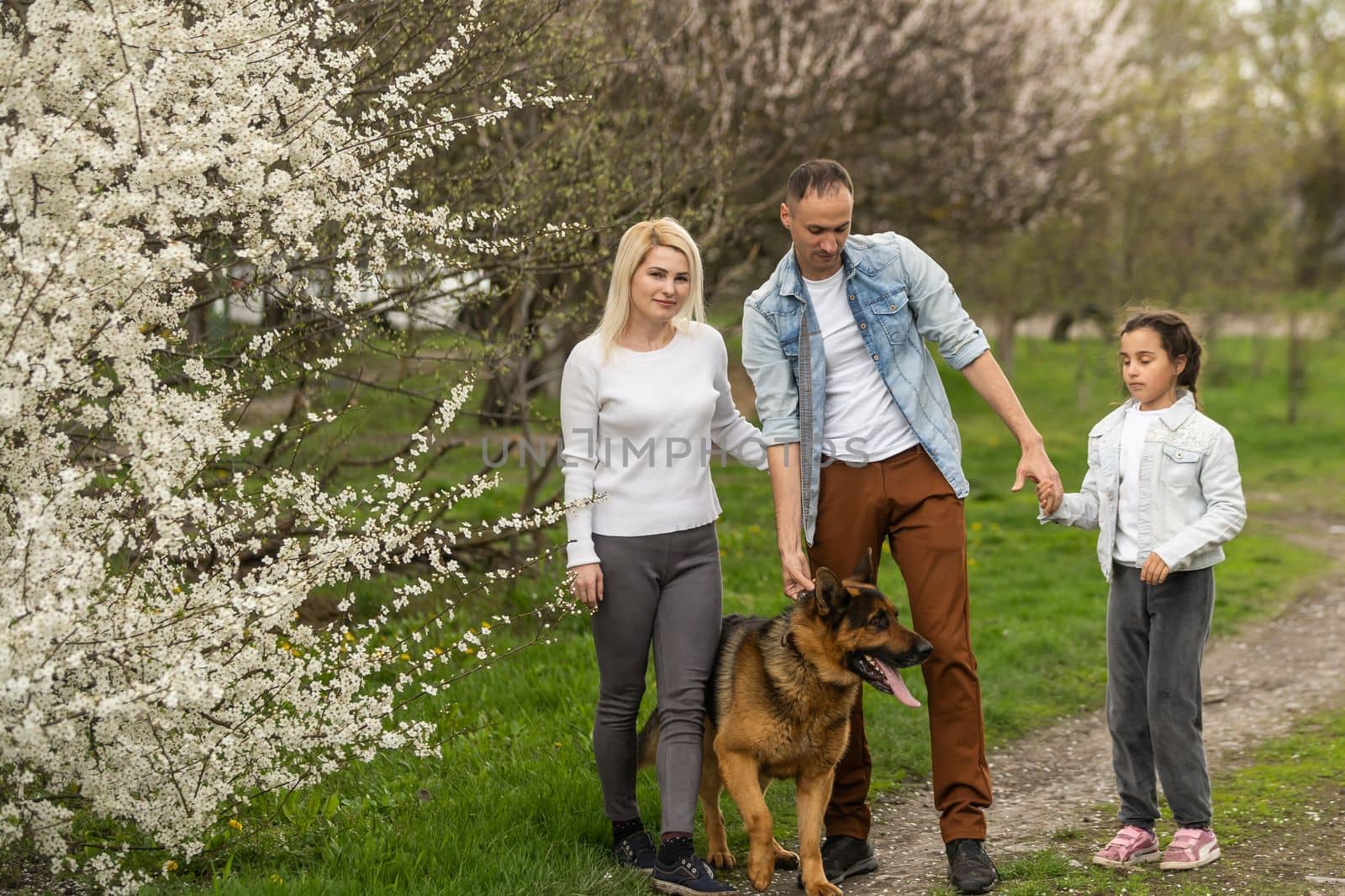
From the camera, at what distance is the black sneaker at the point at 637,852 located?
16.5 ft

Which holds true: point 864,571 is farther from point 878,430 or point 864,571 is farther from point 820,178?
point 820,178

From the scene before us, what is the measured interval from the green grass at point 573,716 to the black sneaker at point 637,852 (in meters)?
0.11

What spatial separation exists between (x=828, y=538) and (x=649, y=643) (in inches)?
32.7

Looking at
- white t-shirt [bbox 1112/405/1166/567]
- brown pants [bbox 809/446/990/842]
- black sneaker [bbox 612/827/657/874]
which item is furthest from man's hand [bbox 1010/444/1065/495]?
black sneaker [bbox 612/827/657/874]

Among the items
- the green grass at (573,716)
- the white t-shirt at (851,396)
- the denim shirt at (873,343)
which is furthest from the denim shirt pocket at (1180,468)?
the white t-shirt at (851,396)

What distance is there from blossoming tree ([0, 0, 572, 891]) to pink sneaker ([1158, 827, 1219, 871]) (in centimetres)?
281

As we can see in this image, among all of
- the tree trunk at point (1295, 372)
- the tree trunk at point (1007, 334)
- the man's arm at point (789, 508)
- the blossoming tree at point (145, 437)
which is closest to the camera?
the blossoming tree at point (145, 437)

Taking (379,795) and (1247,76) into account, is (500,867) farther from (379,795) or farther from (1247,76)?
(1247,76)

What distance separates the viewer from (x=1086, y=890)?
473cm

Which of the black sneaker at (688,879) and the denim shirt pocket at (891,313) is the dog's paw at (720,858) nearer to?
the black sneaker at (688,879)

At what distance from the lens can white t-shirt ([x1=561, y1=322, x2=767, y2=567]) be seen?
4.90 metres

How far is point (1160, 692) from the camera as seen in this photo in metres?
4.94

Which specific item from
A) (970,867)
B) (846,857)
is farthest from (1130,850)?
(846,857)

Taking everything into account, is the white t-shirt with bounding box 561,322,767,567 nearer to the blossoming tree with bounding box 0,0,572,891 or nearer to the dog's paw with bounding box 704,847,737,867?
the blossoming tree with bounding box 0,0,572,891
